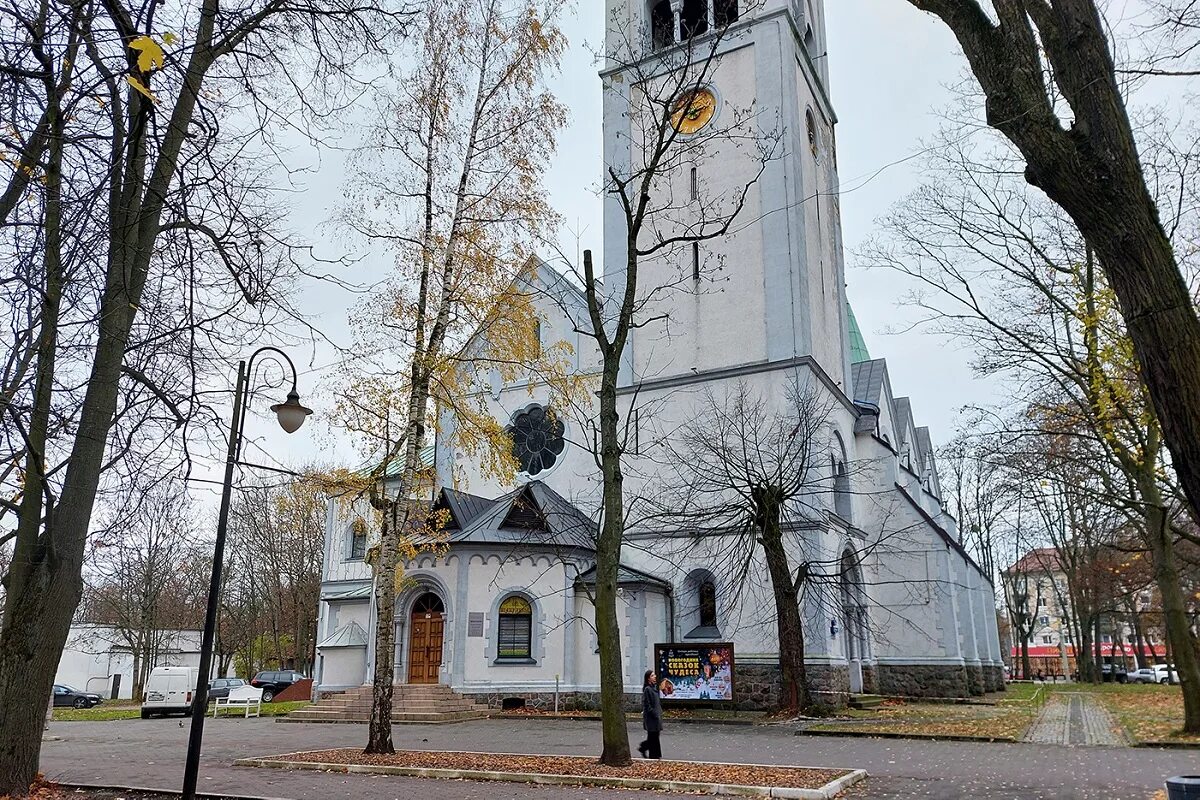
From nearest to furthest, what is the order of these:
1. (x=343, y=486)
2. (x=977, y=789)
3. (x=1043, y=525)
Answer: (x=977, y=789)
(x=343, y=486)
(x=1043, y=525)

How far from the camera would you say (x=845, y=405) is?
2867cm

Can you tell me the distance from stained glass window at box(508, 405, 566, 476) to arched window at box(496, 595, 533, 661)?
5.22 metres

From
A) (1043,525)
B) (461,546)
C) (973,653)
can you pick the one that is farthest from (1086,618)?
(461,546)

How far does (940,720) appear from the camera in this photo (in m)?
20.0

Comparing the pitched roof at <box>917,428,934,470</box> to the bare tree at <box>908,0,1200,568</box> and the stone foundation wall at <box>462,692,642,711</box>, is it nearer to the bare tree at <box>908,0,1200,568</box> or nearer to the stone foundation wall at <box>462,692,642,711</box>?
the stone foundation wall at <box>462,692,642,711</box>

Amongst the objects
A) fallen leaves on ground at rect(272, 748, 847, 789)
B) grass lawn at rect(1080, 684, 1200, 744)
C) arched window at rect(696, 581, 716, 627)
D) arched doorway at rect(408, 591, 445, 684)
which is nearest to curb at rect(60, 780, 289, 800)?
fallen leaves on ground at rect(272, 748, 847, 789)

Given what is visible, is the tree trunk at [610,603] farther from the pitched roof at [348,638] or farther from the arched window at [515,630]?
the pitched roof at [348,638]

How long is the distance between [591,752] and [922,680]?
17.9 metres

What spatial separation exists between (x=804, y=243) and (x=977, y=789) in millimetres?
18294

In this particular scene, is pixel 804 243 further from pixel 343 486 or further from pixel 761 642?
pixel 343 486

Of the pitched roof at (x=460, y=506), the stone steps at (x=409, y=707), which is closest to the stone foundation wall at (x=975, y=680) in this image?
the stone steps at (x=409, y=707)

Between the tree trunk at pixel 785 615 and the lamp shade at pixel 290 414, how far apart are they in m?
13.3

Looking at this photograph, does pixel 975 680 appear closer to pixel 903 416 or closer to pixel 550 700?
pixel 903 416

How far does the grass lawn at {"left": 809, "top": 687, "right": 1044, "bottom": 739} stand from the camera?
17219 mm
